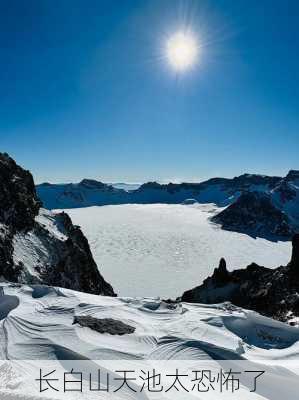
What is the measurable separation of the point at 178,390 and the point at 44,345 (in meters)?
5.28

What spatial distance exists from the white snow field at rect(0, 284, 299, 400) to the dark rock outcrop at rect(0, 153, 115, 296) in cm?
1819

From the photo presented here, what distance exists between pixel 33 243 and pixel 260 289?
2847 centimetres

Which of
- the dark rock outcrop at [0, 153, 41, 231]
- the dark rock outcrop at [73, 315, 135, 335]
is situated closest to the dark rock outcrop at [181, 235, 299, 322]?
the dark rock outcrop at [73, 315, 135, 335]

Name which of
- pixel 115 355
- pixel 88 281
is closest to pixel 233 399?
pixel 115 355

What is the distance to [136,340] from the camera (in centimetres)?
1410

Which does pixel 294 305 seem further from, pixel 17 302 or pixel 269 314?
pixel 17 302

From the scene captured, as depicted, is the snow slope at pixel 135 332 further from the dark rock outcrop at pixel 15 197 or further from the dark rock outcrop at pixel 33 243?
the dark rock outcrop at pixel 15 197

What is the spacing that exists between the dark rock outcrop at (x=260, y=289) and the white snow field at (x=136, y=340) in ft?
38.8

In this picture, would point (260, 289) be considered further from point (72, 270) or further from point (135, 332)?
point (135, 332)

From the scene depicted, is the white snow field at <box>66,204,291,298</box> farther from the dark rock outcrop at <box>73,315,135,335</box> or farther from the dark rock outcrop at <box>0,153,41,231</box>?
the dark rock outcrop at <box>73,315,135,335</box>

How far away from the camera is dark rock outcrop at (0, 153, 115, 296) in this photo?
38000 mm

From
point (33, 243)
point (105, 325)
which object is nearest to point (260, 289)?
point (33, 243)

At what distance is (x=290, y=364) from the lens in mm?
13203

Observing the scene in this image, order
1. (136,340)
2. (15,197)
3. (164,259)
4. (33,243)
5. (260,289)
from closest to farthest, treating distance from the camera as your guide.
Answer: (136,340)
(260,289)
(33,243)
(15,197)
(164,259)
